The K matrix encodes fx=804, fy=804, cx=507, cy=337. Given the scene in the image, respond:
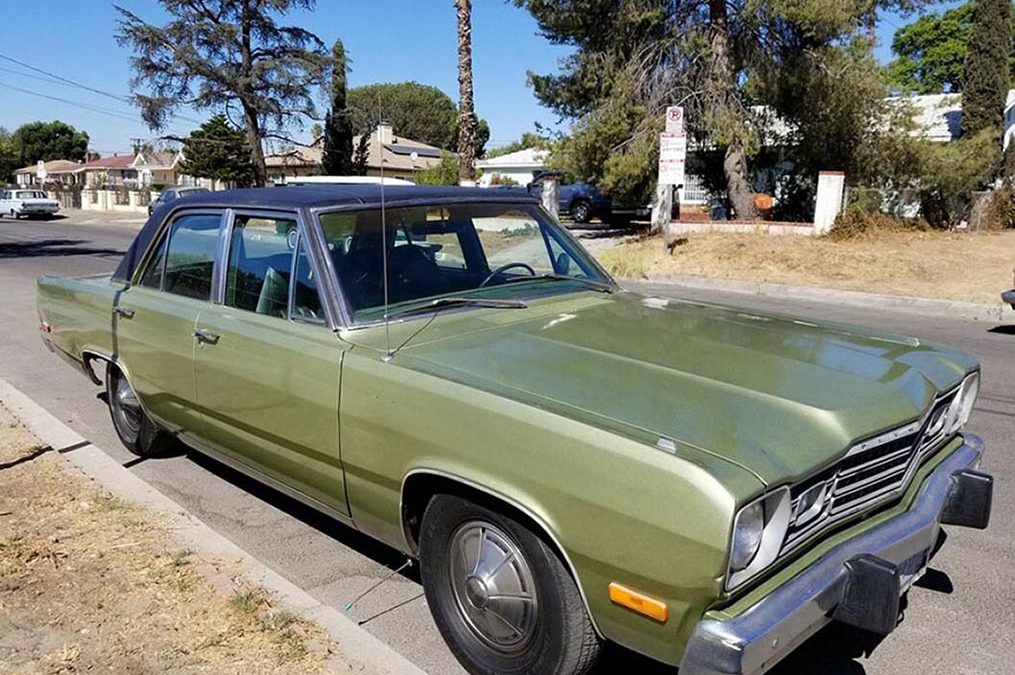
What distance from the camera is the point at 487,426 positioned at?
245cm

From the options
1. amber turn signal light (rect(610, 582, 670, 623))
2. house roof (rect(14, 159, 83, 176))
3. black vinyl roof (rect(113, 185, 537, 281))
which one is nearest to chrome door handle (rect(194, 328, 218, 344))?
black vinyl roof (rect(113, 185, 537, 281))

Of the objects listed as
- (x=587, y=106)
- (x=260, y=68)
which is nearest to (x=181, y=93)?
(x=260, y=68)

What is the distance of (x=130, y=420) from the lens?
4953 mm

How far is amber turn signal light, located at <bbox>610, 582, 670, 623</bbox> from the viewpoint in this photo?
6.84 feet

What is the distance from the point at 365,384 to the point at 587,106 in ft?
64.0

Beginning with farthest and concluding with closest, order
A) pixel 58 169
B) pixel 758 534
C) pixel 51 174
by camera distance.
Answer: pixel 58 169 → pixel 51 174 → pixel 758 534

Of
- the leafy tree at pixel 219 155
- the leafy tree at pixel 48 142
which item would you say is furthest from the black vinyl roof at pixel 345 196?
the leafy tree at pixel 48 142

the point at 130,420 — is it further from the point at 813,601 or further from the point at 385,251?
the point at 813,601

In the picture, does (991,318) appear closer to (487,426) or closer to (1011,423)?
(1011,423)

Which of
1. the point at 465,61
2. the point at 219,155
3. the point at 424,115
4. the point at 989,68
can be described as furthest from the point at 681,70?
the point at 424,115

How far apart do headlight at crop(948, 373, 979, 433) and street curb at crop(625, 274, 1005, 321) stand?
8.57m

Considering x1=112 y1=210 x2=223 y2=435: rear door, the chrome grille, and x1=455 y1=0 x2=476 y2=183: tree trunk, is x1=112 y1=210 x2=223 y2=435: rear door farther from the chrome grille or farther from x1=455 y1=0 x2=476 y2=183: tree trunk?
x1=455 y1=0 x2=476 y2=183: tree trunk

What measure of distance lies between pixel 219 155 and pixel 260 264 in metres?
45.2

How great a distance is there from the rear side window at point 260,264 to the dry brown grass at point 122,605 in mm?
1136
